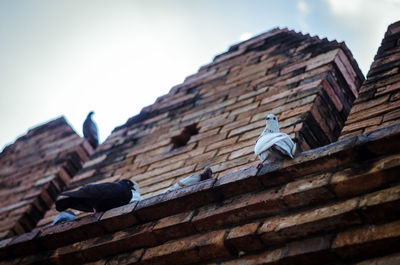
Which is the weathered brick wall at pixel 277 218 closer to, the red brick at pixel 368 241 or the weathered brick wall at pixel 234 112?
the red brick at pixel 368 241

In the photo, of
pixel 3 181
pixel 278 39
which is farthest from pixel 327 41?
pixel 3 181

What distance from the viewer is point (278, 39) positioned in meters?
5.37

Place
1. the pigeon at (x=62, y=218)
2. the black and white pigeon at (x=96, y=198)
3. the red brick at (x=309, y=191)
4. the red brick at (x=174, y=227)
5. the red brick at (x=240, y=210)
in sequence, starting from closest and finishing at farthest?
1. the red brick at (x=309, y=191)
2. the red brick at (x=240, y=210)
3. the red brick at (x=174, y=227)
4. the black and white pigeon at (x=96, y=198)
5. the pigeon at (x=62, y=218)

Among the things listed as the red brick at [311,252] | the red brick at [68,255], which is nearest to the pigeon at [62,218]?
the red brick at [68,255]

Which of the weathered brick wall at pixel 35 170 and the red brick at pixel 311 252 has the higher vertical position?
the weathered brick wall at pixel 35 170

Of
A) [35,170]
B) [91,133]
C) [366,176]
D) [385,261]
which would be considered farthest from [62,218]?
[91,133]

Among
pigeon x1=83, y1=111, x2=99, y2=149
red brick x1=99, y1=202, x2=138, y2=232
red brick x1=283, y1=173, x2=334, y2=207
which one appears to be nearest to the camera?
red brick x1=283, y1=173, x2=334, y2=207

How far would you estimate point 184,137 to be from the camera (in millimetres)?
4574

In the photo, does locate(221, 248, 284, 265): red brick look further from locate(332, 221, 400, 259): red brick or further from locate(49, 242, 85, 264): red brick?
locate(49, 242, 85, 264): red brick

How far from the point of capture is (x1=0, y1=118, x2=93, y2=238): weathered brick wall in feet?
16.8

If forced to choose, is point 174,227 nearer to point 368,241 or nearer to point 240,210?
point 240,210

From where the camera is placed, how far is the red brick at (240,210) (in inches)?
96.3

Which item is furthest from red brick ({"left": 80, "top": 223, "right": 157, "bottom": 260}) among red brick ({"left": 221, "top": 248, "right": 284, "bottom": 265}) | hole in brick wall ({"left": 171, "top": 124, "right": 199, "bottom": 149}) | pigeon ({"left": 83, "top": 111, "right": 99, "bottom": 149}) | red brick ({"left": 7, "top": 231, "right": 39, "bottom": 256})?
pigeon ({"left": 83, "top": 111, "right": 99, "bottom": 149})

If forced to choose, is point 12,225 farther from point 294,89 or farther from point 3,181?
point 294,89
